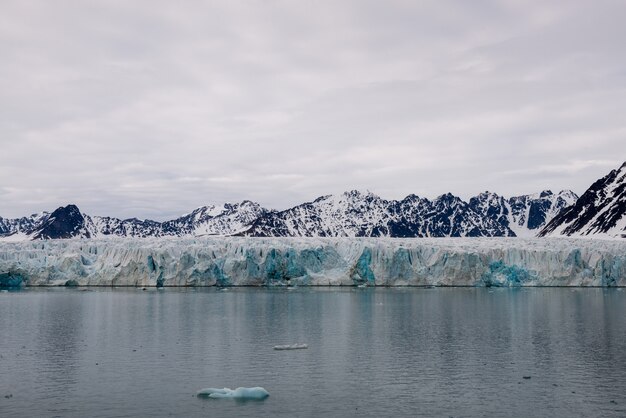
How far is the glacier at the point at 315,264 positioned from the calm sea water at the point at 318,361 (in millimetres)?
21632

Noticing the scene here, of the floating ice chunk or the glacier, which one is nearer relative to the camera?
the floating ice chunk

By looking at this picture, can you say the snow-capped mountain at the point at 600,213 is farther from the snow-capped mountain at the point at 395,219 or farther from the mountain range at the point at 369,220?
the snow-capped mountain at the point at 395,219

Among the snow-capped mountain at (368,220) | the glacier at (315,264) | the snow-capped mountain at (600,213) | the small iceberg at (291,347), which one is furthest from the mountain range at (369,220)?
the small iceberg at (291,347)

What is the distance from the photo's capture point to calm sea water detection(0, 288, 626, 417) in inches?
551

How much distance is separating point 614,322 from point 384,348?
549 inches

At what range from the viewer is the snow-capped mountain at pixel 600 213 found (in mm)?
102887

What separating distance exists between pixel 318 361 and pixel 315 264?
133ft

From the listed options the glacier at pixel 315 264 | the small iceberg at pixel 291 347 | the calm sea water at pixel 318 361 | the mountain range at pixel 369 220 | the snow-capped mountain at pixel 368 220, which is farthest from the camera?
the snow-capped mountain at pixel 368 220

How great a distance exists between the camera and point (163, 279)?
5825 centimetres

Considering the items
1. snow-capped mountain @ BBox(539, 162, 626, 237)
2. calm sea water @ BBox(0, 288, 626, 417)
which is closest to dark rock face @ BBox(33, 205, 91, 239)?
snow-capped mountain @ BBox(539, 162, 626, 237)

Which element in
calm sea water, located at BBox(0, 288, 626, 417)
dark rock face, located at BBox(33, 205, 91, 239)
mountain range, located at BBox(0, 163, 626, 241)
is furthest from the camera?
dark rock face, located at BBox(33, 205, 91, 239)

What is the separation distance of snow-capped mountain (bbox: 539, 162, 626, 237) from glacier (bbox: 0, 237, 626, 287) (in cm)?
4392

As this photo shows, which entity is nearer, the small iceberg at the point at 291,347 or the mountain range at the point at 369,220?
the small iceberg at the point at 291,347

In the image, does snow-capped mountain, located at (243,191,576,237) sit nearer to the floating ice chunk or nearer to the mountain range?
the mountain range
